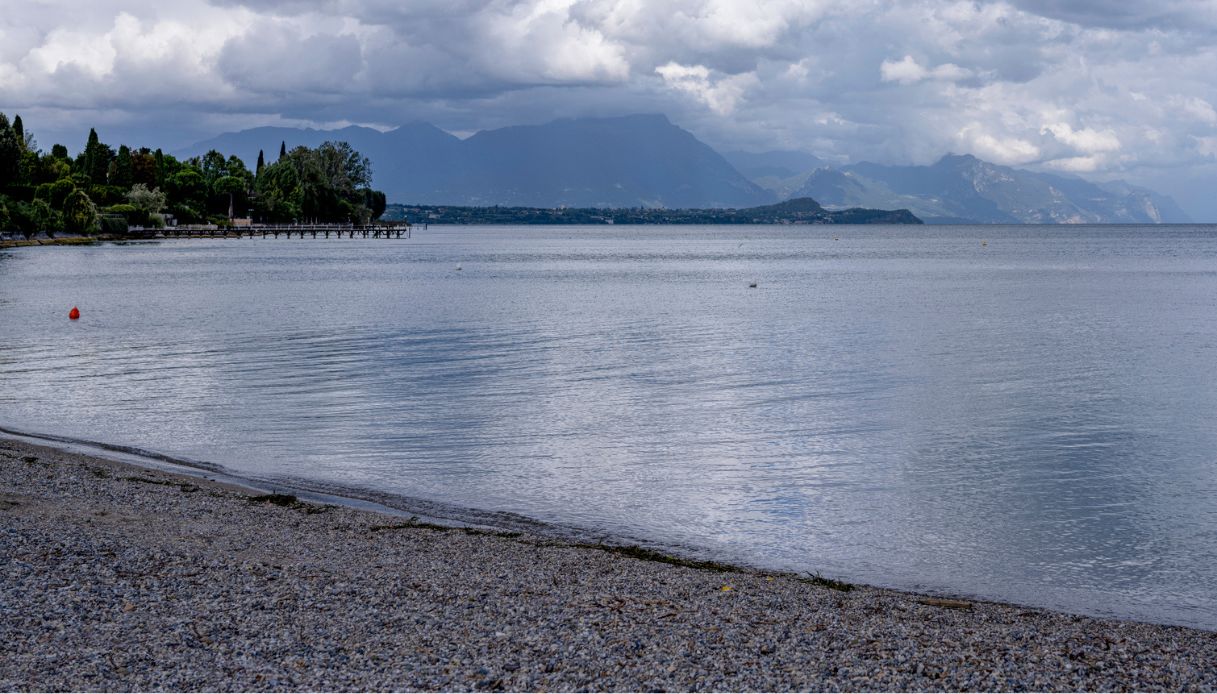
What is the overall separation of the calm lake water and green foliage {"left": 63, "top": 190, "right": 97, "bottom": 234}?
393ft

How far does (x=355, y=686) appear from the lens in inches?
377

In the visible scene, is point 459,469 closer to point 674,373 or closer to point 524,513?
point 524,513

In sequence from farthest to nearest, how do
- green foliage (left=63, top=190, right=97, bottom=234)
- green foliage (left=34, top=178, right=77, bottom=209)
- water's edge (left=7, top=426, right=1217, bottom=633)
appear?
green foliage (left=63, top=190, right=97, bottom=234), green foliage (left=34, top=178, right=77, bottom=209), water's edge (left=7, top=426, right=1217, bottom=633)

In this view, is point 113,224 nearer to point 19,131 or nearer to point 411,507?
point 19,131

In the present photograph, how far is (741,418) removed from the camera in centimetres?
2798

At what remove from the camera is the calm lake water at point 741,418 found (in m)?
17.2

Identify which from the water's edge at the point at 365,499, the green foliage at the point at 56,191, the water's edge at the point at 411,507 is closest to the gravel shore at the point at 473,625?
the water's edge at the point at 411,507

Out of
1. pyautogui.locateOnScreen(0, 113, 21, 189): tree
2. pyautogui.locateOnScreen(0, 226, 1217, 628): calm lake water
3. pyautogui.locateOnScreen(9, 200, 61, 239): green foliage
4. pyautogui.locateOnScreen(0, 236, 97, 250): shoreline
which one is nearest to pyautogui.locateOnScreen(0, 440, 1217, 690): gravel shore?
pyautogui.locateOnScreen(0, 226, 1217, 628): calm lake water

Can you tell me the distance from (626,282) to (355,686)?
88.3 meters

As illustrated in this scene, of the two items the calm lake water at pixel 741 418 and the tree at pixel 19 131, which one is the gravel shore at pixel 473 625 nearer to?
the calm lake water at pixel 741 418

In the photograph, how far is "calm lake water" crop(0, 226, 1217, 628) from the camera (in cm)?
1721

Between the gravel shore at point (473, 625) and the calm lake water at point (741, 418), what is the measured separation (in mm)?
2734

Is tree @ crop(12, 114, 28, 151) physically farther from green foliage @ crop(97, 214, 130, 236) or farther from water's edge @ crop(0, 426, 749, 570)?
water's edge @ crop(0, 426, 749, 570)

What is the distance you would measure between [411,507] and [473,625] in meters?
7.96
